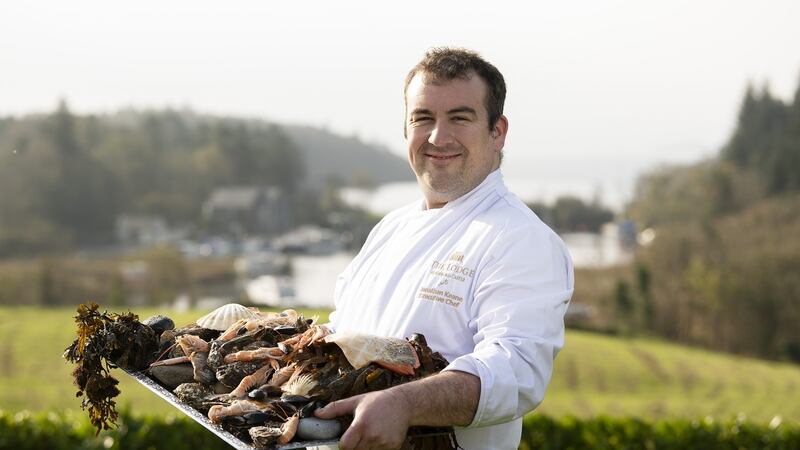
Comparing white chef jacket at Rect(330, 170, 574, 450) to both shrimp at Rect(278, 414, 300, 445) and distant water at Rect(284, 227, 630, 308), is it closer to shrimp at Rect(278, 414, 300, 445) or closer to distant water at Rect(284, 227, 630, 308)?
shrimp at Rect(278, 414, 300, 445)

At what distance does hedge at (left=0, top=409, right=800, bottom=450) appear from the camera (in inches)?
302

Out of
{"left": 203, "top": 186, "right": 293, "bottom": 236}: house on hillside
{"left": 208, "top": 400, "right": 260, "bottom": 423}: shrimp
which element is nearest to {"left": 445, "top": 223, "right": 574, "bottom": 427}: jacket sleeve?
{"left": 208, "top": 400, "right": 260, "bottom": 423}: shrimp

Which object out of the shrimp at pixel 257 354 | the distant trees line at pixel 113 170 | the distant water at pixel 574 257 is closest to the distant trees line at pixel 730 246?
the distant water at pixel 574 257

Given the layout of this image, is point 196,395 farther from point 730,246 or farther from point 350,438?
point 730,246

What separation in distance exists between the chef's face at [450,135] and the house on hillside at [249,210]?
46.1 m

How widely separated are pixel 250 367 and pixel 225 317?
450mm

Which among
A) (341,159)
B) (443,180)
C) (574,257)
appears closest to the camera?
(443,180)

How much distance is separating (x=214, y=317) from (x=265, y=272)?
37176 mm

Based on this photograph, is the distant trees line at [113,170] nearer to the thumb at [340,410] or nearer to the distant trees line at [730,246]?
the distant trees line at [730,246]

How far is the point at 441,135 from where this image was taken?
2.80m

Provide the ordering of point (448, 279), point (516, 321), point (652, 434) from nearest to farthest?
point (516, 321)
point (448, 279)
point (652, 434)

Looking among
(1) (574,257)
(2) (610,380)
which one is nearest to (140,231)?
(1) (574,257)

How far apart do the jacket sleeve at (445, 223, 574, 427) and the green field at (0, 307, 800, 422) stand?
1107cm

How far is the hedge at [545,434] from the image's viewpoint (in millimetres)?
7664
